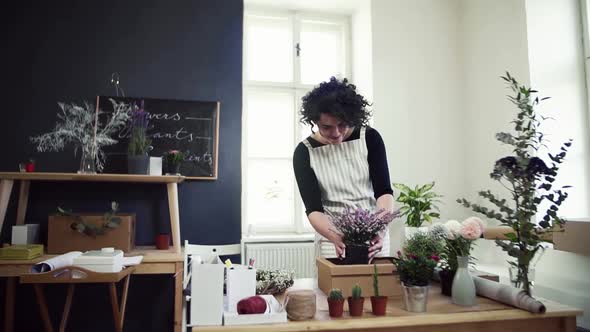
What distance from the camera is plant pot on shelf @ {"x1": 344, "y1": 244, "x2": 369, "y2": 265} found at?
1359 millimetres

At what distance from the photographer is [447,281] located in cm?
139

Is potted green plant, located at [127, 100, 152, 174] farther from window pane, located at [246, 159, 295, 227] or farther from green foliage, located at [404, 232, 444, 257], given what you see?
green foliage, located at [404, 232, 444, 257]

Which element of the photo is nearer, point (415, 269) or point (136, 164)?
point (415, 269)

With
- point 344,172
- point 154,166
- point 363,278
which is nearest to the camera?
point 363,278

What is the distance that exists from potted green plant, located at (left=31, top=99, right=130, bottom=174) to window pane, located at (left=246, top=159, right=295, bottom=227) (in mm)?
1427

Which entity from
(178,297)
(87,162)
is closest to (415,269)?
(178,297)

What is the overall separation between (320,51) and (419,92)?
1.18m

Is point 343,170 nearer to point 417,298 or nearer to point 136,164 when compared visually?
point 417,298

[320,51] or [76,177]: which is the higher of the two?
[320,51]

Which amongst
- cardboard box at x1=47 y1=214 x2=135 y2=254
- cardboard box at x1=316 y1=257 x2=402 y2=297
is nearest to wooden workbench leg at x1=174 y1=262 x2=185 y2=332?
cardboard box at x1=47 y1=214 x2=135 y2=254

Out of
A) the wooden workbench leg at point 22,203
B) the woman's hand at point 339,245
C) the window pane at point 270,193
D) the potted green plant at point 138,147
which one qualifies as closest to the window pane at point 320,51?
the window pane at point 270,193

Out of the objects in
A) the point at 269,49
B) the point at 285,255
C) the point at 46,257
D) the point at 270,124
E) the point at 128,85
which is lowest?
the point at 285,255

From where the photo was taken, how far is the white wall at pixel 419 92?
151 inches

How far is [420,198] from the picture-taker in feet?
11.5
